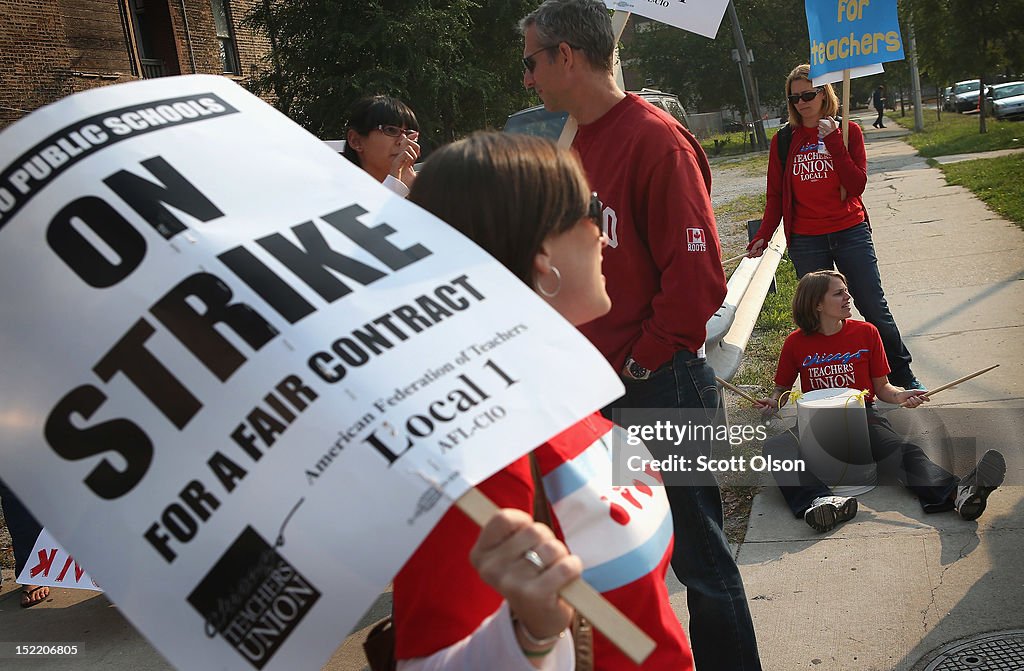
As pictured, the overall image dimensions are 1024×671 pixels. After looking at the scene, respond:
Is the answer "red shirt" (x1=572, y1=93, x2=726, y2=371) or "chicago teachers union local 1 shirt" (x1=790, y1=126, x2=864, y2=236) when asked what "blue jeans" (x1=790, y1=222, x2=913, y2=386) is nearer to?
"chicago teachers union local 1 shirt" (x1=790, y1=126, x2=864, y2=236)

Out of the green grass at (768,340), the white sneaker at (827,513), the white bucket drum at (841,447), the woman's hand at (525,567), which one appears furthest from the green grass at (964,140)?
the woman's hand at (525,567)

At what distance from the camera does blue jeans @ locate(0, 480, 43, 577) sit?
4508 mm

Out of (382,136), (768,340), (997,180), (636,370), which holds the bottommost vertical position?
(768,340)

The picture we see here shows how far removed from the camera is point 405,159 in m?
4.46

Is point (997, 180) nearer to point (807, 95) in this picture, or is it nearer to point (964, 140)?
point (807, 95)

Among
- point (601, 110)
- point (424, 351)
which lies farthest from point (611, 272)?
point (424, 351)

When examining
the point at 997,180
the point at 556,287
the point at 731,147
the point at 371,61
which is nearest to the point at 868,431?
the point at 556,287

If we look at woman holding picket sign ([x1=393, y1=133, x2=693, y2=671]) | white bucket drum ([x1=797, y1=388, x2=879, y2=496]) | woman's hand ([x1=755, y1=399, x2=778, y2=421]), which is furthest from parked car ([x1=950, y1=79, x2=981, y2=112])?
woman holding picket sign ([x1=393, y1=133, x2=693, y2=671])

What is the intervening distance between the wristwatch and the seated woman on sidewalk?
1762 mm

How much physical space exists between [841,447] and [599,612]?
392cm

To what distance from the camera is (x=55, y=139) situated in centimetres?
139

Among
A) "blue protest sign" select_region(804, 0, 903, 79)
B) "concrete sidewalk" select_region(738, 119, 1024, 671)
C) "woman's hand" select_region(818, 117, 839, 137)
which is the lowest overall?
"concrete sidewalk" select_region(738, 119, 1024, 671)

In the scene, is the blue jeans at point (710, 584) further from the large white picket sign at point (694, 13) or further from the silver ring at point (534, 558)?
the large white picket sign at point (694, 13)

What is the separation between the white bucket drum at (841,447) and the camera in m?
4.70
